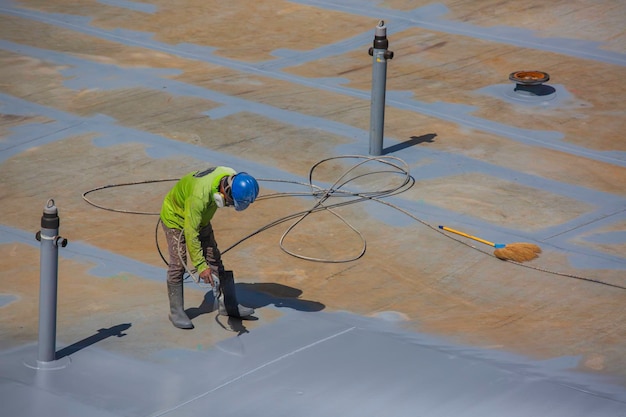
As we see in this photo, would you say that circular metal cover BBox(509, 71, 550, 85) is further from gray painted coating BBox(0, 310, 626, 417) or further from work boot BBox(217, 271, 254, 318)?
work boot BBox(217, 271, 254, 318)

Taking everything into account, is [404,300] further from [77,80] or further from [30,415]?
[77,80]

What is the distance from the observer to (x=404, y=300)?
31.2ft

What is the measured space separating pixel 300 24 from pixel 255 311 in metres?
8.90

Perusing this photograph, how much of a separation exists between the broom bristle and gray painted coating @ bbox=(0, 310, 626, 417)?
1.82 m

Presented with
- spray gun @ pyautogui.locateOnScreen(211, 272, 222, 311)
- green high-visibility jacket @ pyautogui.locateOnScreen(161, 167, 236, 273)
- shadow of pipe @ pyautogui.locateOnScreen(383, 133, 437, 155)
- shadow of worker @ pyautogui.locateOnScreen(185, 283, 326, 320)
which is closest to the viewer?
green high-visibility jacket @ pyautogui.locateOnScreen(161, 167, 236, 273)

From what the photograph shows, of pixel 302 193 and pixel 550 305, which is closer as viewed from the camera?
pixel 550 305

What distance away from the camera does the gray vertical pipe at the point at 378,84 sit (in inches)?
480

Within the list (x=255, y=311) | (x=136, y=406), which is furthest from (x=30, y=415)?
(x=255, y=311)

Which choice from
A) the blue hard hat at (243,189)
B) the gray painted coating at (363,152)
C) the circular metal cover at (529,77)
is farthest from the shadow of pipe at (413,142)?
the blue hard hat at (243,189)

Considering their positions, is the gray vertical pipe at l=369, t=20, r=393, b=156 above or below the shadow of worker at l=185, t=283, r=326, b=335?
above

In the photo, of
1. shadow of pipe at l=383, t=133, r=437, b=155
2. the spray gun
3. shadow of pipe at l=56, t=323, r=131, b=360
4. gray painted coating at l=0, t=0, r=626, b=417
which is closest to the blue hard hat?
the spray gun

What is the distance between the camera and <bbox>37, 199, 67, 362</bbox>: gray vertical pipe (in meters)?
7.70

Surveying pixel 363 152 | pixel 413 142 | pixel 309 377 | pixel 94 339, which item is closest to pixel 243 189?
pixel 309 377

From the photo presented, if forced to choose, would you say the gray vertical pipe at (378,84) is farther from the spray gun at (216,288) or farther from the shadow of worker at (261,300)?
the spray gun at (216,288)
